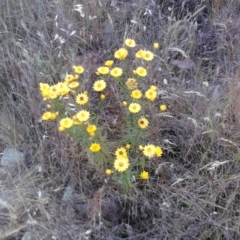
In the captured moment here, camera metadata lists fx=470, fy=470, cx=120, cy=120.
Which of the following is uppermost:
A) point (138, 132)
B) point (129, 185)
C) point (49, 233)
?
point (138, 132)

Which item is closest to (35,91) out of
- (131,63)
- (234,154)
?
(131,63)

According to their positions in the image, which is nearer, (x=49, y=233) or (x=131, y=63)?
(x=49, y=233)

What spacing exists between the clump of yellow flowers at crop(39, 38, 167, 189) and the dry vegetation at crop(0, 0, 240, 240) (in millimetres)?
68

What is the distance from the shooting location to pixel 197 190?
182 cm

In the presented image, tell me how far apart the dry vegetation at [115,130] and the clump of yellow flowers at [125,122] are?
0.07 meters

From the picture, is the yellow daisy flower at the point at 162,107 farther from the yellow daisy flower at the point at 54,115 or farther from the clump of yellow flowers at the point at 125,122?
the yellow daisy flower at the point at 54,115

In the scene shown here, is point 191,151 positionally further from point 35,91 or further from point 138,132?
point 35,91

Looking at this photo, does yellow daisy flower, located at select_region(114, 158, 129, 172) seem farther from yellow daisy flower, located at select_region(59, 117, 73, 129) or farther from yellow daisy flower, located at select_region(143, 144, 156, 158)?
yellow daisy flower, located at select_region(59, 117, 73, 129)

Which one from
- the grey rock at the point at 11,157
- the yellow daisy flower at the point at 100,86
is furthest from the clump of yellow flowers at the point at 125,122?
the grey rock at the point at 11,157

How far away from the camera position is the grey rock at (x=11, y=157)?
2.06 meters

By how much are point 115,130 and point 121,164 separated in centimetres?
28

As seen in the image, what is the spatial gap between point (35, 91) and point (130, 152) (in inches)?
22.7

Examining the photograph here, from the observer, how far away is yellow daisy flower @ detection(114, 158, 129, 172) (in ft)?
5.53

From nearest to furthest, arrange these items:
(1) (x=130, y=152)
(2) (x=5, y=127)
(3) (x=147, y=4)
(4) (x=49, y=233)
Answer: (4) (x=49, y=233), (1) (x=130, y=152), (2) (x=5, y=127), (3) (x=147, y=4)
